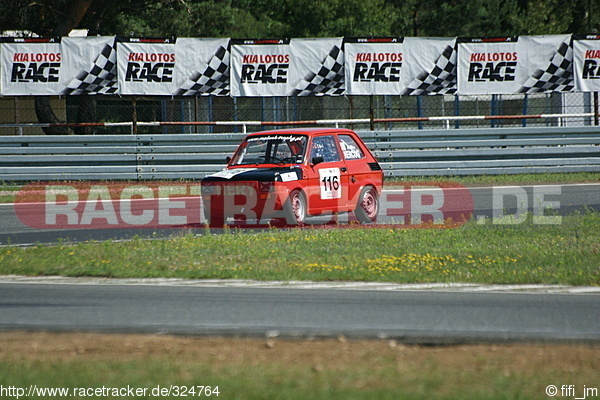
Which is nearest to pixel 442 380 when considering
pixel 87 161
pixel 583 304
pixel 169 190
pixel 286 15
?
pixel 583 304

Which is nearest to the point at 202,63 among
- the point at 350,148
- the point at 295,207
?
the point at 350,148

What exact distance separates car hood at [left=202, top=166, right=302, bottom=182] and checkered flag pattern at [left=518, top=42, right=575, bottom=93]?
34.4 feet

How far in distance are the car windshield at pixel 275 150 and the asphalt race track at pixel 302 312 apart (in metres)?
4.64

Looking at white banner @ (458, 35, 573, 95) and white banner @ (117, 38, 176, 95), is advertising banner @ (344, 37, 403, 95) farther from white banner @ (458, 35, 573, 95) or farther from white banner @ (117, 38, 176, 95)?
white banner @ (117, 38, 176, 95)

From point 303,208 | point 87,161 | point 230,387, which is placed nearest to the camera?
point 230,387

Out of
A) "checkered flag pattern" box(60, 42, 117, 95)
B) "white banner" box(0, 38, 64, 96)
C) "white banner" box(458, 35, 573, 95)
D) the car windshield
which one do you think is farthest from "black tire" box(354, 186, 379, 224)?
"white banner" box(0, 38, 64, 96)

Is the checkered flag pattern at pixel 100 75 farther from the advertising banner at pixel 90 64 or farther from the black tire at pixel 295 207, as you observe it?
the black tire at pixel 295 207

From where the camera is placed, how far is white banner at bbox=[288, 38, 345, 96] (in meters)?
20.5

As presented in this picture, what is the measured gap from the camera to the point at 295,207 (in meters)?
12.5

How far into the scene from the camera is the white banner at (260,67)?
67.3 ft

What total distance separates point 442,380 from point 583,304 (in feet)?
9.96

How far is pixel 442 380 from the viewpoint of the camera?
4906 mm

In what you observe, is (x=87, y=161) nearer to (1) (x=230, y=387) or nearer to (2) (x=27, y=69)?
(2) (x=27, y=69)

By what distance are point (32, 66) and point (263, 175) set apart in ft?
36.0
